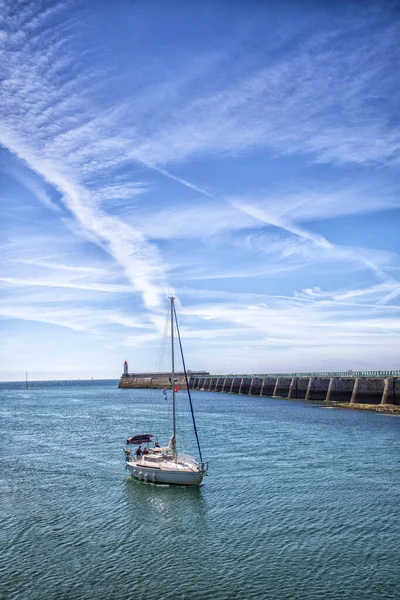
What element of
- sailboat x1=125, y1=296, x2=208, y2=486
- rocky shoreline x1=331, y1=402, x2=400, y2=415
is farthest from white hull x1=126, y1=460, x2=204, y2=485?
→ rocky shoreline x1=331, y1=402, x2=400, y2=415

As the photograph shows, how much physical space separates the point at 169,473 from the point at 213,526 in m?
9.17

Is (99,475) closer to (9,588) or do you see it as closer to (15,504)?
(15,504)

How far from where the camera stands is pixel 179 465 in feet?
127

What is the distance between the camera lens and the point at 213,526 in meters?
29.3

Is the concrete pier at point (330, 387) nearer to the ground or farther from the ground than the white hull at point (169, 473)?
farther from the ground

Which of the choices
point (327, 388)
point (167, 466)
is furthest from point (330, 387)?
point (167, 466)

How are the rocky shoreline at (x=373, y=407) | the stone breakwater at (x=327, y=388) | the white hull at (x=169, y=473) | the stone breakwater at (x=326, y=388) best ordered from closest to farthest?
the white hull at (x=169, y=473)
the rocky shoreline at (x=373, y=407)
the stone breakwater at (x=327, y=388)
the stone breakwater at (x=326, y=388)

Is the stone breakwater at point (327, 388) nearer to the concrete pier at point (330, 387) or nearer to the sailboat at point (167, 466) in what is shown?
the concrete pier at point (330, 387)

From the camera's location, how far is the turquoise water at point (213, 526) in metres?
21.7

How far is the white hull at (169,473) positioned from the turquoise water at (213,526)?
72 cm

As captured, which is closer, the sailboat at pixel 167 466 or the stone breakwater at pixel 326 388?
the sailboat at pixel 167 466

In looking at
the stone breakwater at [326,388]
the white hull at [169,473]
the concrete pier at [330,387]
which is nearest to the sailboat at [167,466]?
the white hull at [169,473]

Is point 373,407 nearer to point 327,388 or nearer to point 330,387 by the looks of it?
point 330,387

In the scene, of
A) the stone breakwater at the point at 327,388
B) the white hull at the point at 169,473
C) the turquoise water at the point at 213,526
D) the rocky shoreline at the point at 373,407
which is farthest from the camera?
the stone breakwater at the point at 327,388
